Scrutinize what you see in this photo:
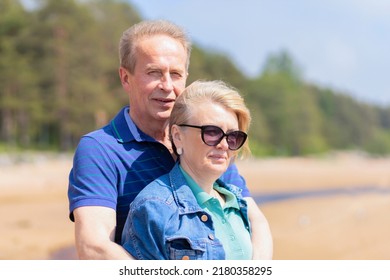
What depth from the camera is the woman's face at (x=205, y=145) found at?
8.46 ft

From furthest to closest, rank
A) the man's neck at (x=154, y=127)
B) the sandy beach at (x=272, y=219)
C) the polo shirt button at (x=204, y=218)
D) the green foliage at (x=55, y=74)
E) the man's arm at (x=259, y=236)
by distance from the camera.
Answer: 1. the green foliage at (x=55, y=74)
2. the sandy beach at (x=272, y=219)
3. the man's neck at (x=154, y=127)
4. the man's arm at (x=259, y=236)
5. the polo shirt button at (x=204, y=218)

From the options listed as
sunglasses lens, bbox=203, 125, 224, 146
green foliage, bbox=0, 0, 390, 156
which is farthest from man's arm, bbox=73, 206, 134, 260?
green foliage, bbox=0, 0, 390, 156

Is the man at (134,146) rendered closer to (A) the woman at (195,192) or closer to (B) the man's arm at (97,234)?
(B) the man's arm at (97,234)

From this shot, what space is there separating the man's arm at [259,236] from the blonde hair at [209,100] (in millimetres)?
494

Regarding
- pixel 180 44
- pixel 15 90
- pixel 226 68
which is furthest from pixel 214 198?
pixel 226 68

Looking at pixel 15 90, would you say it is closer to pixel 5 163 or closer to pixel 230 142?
pixel 5 163

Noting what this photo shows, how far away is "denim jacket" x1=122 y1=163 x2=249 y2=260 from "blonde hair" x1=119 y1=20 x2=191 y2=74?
0.62 metres

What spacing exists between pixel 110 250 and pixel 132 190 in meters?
0.34

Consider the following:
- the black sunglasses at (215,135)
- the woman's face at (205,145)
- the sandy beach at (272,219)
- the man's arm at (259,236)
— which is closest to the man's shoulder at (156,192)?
the woman's face at (205,145)

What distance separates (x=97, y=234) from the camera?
2545 millimetres

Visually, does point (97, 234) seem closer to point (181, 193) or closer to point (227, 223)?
point (181, 193)

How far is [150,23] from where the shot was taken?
2.86 m

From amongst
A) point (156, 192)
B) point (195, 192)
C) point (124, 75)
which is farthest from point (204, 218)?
point (124, 75)

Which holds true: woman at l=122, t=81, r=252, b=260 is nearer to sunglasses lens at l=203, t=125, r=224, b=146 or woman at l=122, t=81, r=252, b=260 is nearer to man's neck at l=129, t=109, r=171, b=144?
sunglasses lens at l=203, t=125, r=224, b=146
